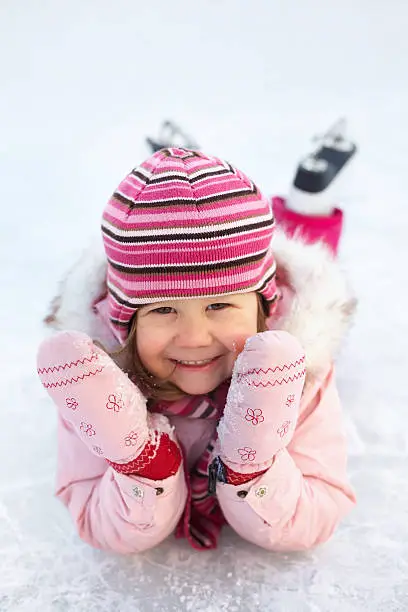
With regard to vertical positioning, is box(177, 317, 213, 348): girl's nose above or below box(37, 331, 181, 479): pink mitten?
above

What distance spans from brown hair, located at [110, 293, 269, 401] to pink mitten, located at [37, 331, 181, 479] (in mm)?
63

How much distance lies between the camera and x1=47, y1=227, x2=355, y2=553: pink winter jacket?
0.80 m

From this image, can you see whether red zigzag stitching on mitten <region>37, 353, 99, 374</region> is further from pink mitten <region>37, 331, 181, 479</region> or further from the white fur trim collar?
the white fur trim collar

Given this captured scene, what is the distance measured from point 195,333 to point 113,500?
26 cm

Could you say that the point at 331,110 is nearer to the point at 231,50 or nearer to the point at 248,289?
the point at 231,50

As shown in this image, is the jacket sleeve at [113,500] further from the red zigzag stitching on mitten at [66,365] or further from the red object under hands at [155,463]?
the red zigzag stitching on mitten at [66,365]

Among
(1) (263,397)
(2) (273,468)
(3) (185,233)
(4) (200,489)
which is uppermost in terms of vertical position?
(3) (185,233)

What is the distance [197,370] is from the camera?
32.1 inches

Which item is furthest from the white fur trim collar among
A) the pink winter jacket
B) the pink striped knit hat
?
the pink striped knit hat

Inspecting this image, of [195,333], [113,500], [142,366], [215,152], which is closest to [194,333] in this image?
[195,333]

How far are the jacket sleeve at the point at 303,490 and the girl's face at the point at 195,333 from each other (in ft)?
0.47

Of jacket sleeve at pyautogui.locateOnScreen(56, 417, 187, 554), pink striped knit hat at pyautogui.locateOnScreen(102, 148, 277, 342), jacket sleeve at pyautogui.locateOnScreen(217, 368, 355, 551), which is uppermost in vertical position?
pink striped knit hat at pyautogui.locateOnScreen(102, 148, 277, 342)

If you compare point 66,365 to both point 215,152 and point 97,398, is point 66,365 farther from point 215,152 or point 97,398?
point 215,152

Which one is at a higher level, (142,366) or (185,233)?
(185,233)
